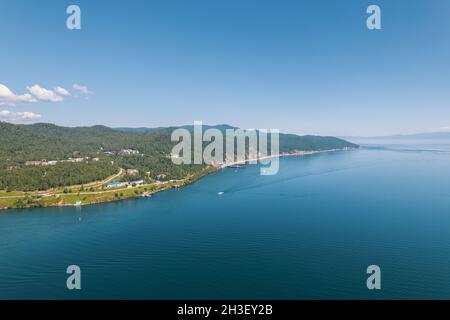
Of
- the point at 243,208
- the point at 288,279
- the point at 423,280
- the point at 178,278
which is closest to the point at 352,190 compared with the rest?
the point at 243,208

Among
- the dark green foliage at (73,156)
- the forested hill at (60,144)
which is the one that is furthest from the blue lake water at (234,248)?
the forested hill at (60,144)

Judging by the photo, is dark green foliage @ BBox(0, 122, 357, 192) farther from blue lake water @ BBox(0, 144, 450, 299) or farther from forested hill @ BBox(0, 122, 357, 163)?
blue lake water @ BBox(0, 144, 450, 299)

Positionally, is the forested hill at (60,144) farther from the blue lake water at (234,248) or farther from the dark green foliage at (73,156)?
the blue lake water at (234,248)

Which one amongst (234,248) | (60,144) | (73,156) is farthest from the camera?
(60,144)

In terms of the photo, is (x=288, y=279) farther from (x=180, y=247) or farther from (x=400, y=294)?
(x=180, y=247)

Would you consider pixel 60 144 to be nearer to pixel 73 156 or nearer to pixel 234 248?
pixel 73 156

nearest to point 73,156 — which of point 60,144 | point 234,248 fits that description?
point 60,144

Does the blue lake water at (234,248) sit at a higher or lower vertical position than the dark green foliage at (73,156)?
lower

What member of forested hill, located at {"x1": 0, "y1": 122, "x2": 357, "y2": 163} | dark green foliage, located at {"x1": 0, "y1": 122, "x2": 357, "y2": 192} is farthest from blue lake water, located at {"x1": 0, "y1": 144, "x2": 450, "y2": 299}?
forested hill, located at {"x1": 0, "y1": 122, "x2": 357, "y2": 163}
